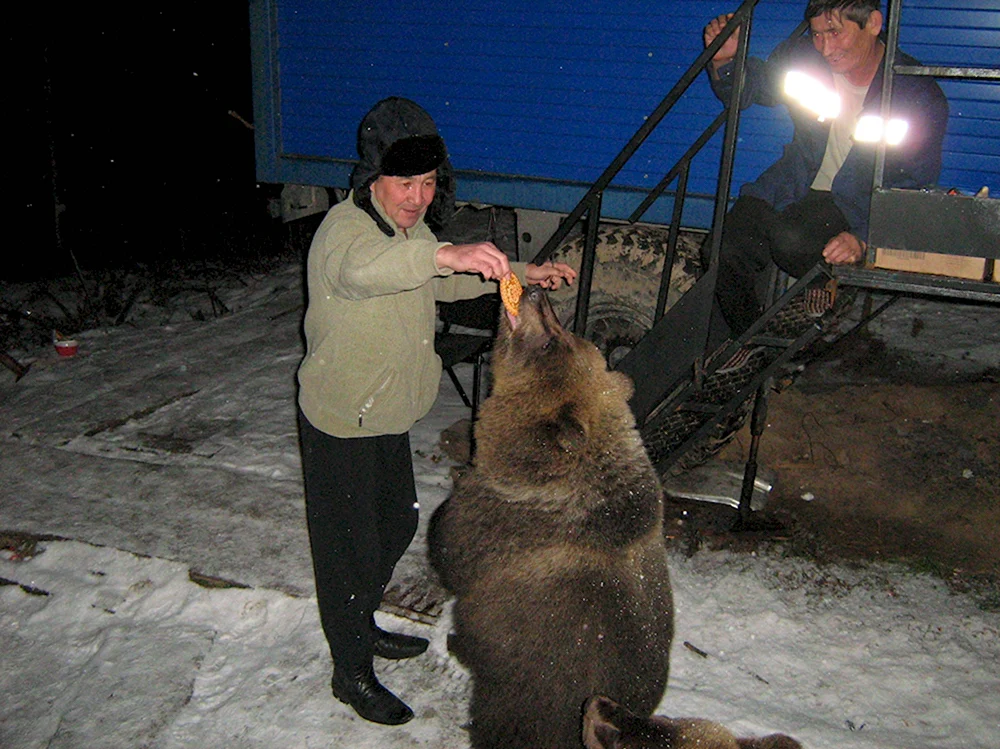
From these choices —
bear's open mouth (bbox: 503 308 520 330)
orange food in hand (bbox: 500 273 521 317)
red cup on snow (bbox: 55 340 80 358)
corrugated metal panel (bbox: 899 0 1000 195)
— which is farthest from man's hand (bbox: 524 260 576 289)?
red cup on snow (bbox: 55 340 80 358)

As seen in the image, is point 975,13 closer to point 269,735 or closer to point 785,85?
point 785,85

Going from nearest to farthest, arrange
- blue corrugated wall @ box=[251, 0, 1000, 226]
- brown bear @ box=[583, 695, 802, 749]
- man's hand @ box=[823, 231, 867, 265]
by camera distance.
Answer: brown bear @ box=[583, 695, 802, 749]
man's hand @ box=[823, 231, 867, 265]
blue corrugated wall @ box=[251, 0, 1000, 226]

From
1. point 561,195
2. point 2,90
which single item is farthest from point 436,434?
point 2,90

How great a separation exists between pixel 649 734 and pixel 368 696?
1.50 m

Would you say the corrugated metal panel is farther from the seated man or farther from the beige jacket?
the beige jacket

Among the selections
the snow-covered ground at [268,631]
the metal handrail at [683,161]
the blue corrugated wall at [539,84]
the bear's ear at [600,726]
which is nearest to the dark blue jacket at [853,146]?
the metal handrail at [683,161]

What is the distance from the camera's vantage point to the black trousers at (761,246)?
3.94m

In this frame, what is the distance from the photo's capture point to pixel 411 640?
3.56 m

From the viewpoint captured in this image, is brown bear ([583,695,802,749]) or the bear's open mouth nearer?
brown bear ([583,695,802,749])

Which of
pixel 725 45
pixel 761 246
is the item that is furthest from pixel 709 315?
pixel 725 45

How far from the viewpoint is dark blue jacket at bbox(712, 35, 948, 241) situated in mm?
3557

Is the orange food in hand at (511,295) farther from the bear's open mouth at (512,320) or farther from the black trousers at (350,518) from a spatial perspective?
the black trousers at (350,518)

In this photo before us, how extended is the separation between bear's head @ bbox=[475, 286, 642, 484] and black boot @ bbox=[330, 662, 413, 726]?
1.17 m

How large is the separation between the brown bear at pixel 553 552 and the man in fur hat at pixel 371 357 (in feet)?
1.26
